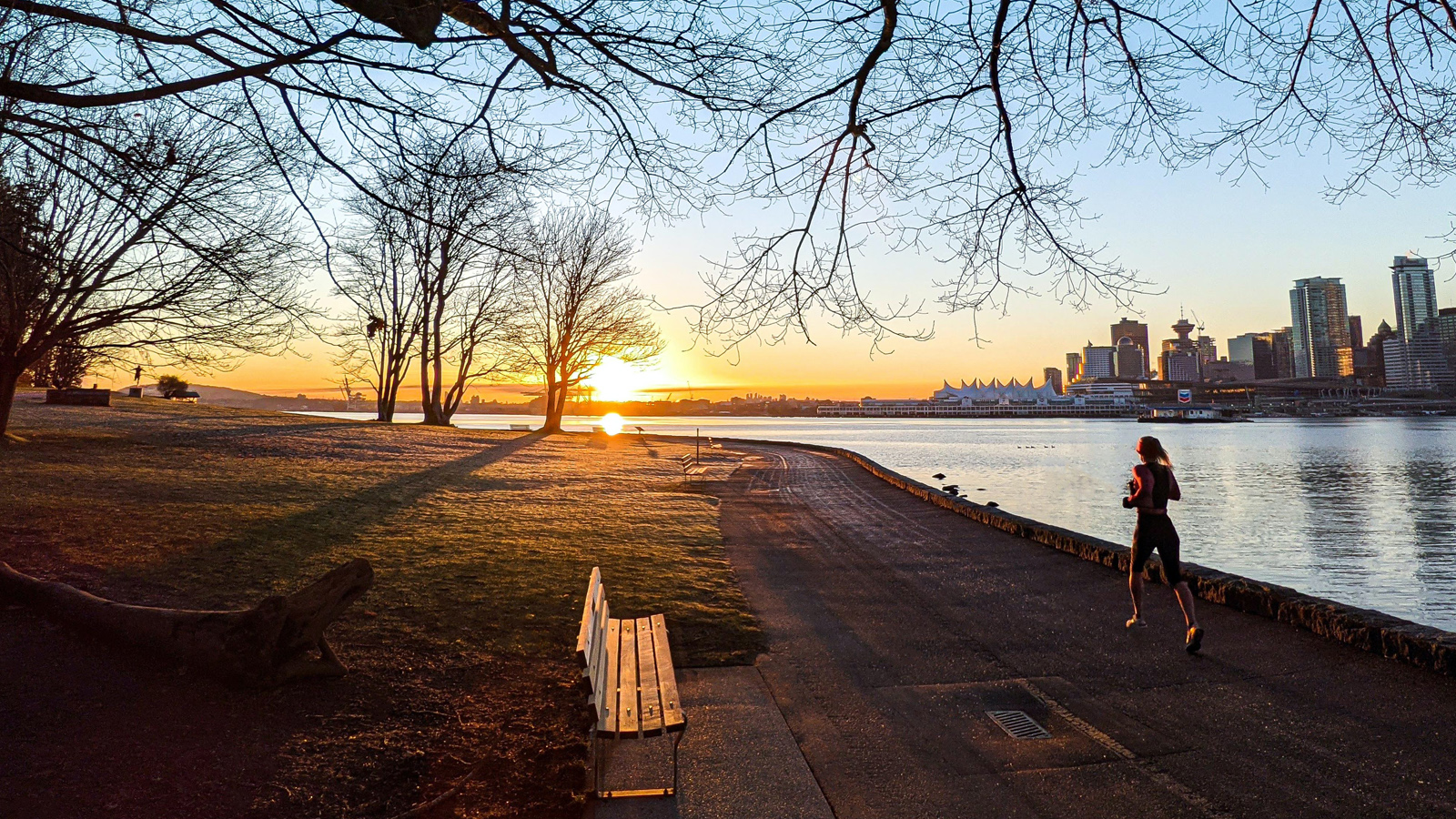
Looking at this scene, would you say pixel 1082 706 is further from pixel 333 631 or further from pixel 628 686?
pixel 333 631

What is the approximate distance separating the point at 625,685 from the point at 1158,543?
181 inches

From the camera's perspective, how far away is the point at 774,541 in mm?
11836

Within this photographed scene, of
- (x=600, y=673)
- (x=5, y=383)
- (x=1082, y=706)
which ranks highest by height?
(x=5, y=383)

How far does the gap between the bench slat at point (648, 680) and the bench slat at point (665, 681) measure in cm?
2

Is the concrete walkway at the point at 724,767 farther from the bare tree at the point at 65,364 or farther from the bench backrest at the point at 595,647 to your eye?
the bare tree at the point at 65,364

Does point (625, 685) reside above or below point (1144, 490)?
below

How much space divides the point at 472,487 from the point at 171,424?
11.0 meters

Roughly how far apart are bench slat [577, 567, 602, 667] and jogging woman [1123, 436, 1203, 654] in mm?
4341

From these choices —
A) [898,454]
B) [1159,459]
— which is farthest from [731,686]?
[898,454]

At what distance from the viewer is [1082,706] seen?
4812mm

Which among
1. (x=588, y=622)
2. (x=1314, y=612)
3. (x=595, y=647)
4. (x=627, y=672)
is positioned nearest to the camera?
(x=588, y=622)

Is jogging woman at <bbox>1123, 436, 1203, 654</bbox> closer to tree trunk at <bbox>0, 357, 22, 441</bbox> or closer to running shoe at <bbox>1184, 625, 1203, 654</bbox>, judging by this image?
running shoe at <bbox>1184, 625, 1203, 654</bbox>

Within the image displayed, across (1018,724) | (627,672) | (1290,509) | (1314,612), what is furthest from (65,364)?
(1290,509)

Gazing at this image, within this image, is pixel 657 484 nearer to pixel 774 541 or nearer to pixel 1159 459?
pixel 774 541
